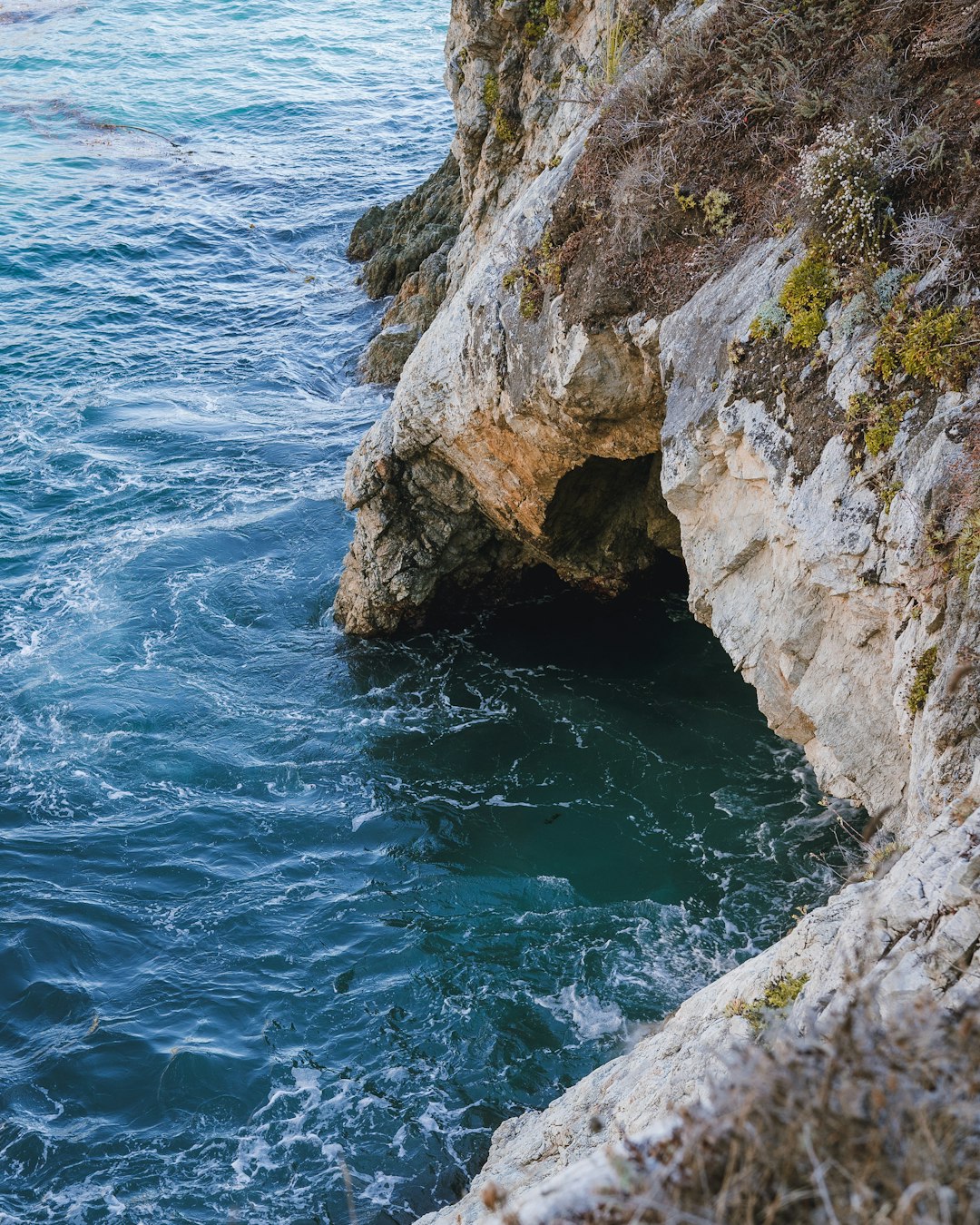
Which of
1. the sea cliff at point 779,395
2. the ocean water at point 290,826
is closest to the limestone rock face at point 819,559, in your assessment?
the sea cliff at point 779,395

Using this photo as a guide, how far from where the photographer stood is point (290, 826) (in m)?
12.6

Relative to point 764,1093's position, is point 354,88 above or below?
above

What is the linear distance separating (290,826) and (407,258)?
17.6 m

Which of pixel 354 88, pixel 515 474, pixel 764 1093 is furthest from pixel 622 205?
pixel 354 88

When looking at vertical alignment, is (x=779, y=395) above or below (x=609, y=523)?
above

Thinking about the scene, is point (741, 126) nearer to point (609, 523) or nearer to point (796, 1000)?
point (609, 523)

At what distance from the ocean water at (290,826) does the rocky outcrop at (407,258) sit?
135cm

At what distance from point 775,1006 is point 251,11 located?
5738 centimetres

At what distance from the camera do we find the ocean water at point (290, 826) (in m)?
9.14

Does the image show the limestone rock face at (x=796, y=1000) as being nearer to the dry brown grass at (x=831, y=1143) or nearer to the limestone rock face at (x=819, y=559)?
the dry brown grass at (x=831, y=1143)

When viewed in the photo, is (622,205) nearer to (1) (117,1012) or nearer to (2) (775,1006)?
(2) (775,1006)

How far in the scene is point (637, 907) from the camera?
35.8 feet

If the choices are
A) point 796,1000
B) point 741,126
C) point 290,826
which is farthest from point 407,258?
point 796,1000

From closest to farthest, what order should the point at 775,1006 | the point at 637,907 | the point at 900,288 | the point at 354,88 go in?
the point at 775,1006 < the point at 900,288 < the point at 637,907 < the point at 354,88
